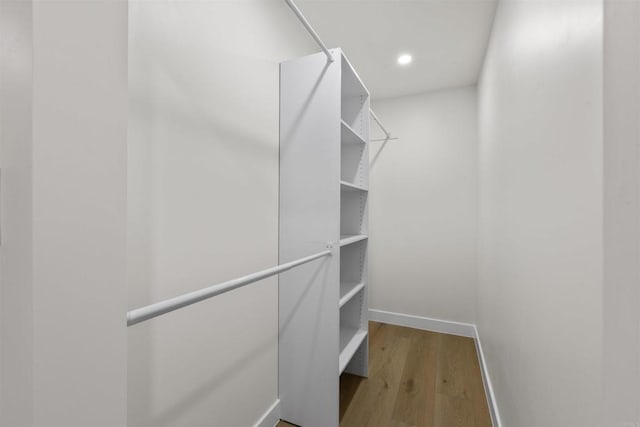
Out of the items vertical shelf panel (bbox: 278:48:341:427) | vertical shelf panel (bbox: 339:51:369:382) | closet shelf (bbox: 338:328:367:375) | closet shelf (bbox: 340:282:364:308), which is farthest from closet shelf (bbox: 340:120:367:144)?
closet shelf (bbox: 338:328:367:375)

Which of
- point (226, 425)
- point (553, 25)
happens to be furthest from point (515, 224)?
point (226, 425)

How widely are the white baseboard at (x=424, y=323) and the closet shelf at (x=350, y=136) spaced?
6.13 feet

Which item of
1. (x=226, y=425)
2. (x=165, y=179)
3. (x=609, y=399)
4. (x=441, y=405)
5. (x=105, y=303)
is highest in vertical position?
(x=165, y=179)

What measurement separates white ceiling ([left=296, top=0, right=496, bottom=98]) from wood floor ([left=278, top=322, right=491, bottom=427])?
7.78 ft

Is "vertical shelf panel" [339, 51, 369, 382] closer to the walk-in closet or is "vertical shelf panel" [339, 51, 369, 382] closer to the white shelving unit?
the walk-in closet

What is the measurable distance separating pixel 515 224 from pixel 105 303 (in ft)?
4.42

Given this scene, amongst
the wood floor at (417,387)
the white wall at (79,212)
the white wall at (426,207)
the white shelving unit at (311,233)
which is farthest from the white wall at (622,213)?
the white wall at (426,207)

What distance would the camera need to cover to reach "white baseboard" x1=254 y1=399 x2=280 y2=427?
1.40 metres

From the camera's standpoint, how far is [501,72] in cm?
145

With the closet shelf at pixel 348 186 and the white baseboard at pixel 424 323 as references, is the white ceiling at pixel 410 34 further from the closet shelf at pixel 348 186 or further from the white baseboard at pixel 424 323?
the white baseboard at pixel 424 323

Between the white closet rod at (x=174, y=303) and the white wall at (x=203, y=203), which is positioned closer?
the white closet rod at (x=174, y=303)

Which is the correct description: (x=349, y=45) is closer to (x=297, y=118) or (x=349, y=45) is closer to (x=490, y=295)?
(x=297, y=118)

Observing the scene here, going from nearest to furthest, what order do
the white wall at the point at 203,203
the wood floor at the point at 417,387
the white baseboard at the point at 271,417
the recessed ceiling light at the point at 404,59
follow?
the white wall at the point at 203,203 < the white baseboard at the point at 271,417 < the wood floor at the point at 417,387 < the recessed ceiling light at the point at 404,59

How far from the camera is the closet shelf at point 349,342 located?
1.60 meters
